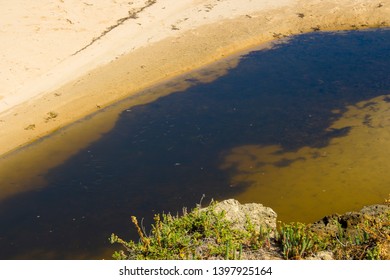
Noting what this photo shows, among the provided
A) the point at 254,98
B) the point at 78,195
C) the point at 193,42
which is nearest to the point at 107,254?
the point at 78,195

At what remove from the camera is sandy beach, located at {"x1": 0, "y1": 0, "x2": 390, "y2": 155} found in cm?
1891

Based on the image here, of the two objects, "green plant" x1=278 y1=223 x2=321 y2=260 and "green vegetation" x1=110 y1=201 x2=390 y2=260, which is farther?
"green plant" x1=278 y1=223 x2=321 y2=260

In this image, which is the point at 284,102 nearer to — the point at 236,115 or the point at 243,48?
the point at 236,115

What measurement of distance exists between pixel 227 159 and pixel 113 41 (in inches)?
522

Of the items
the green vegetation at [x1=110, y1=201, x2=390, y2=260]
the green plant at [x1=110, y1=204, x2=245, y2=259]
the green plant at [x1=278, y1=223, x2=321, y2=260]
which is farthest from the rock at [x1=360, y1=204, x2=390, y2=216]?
the green plant at [x1=110, y1=204, x2=245, y2=259]

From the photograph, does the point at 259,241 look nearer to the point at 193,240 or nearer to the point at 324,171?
the point at 193,240

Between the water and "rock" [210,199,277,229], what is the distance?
174cm

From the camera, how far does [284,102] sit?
1622 centimetres

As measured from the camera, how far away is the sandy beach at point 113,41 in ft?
62.0

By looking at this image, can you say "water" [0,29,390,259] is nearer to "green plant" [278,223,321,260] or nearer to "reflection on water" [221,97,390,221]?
"reflection on water" [221,97,390,221]

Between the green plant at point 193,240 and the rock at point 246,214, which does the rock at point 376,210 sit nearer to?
the rock at point 246,214

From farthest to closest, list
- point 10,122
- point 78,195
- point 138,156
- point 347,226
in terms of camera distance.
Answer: point 10,122
point 138,156
point 78,195
point 347,226
